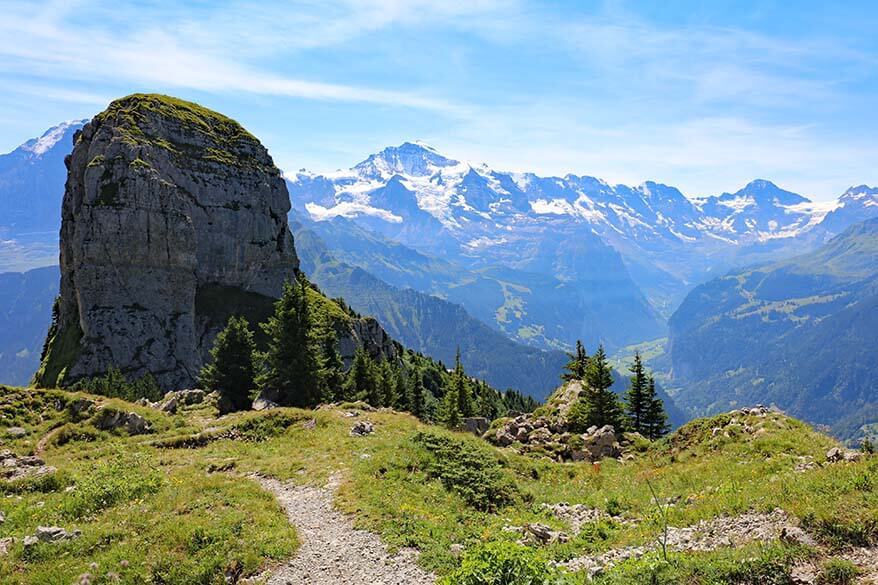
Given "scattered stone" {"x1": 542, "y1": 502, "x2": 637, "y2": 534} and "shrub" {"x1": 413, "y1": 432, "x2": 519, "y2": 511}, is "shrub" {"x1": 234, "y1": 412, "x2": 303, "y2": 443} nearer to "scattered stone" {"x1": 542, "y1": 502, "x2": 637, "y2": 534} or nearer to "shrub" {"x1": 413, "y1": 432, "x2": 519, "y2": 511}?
"shrub" {"x1": 413, "y1": 432, "x2": 519, "y2": 511}

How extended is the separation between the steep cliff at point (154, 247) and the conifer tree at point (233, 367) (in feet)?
247

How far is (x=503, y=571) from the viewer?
13.0 metres

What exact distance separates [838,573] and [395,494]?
16.4m

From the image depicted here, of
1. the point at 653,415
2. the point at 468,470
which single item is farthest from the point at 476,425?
the point at 468,470

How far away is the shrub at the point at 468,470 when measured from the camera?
24875 millimetres

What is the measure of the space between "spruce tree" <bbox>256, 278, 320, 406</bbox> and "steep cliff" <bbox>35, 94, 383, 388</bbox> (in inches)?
3296

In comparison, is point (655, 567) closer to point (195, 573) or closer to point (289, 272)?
point (195, 573)

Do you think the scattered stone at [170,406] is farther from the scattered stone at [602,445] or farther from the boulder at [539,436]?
the scattered stone at [602,445]

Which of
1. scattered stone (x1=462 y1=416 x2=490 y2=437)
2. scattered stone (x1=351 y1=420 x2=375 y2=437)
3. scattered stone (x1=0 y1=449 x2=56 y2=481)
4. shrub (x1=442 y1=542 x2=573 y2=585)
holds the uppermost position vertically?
shrub (x1=442 y1=542 x2=573 y2=585)

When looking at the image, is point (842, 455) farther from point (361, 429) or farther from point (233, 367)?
point (233, 367)

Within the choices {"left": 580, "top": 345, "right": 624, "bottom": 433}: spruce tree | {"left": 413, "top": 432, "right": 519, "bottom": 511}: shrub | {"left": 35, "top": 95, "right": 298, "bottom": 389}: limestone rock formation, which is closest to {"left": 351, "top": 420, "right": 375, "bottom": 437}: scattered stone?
{"left": 413, "top": 432, "right": 519, "bottom": 511}: shrub

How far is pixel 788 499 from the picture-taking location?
1794 cm

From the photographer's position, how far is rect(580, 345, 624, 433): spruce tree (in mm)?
46344

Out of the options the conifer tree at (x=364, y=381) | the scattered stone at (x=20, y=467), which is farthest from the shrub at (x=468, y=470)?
the conifer tree at (x=364, y=381)
